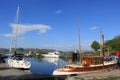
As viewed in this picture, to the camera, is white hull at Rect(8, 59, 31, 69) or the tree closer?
white hull at Rect(8, 59, 31, 69)

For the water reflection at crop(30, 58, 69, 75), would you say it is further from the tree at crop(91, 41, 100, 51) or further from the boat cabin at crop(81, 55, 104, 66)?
the tree at crop(91, 41, 100, 51)

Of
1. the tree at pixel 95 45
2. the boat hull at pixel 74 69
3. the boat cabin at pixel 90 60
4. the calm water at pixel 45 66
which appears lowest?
the calm water at pixel 45 66

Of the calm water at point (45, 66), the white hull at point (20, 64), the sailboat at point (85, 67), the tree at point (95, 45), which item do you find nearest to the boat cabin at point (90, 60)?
the sailboat at point (85, 67)

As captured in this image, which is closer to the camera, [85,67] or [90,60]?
[85,67]

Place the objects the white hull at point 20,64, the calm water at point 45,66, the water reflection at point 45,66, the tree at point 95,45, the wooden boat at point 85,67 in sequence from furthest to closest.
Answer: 1. the tree at point 95,45
2. the water reflection at point 45,66
3. the calm water at point 45,66
4. the white hull at point 20,64
5. the wooden boat at point 85,67

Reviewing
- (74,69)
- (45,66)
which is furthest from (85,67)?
(45,66)

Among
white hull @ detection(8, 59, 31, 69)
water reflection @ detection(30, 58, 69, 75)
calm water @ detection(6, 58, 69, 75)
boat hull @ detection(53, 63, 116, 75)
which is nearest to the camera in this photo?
boat hull @ detection(53, 63, 116, 75)

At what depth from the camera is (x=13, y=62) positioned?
55.3 metres

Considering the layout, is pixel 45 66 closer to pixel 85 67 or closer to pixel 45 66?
pixel 45 66

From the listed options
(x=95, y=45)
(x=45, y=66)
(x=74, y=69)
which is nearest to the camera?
(x=74, y=69)

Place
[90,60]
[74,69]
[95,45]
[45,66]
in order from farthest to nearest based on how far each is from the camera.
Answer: [95,45] < [45,66] < [90,60] < [74,69]

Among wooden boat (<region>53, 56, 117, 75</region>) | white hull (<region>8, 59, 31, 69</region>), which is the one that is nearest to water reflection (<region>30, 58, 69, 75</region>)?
white hull (<region>8, 59, 31, 69</region>)

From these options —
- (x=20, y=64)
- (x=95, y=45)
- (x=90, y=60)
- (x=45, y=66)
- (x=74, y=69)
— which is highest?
(x=95, y=45)

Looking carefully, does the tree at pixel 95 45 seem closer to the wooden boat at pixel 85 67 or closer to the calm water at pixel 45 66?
the calm water at pixel 45 66
